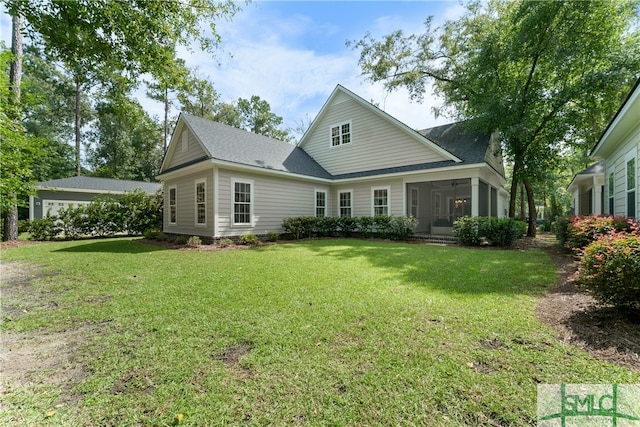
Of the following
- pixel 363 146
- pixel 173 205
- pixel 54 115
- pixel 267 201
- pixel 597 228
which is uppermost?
pixel 54 115

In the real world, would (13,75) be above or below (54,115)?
below

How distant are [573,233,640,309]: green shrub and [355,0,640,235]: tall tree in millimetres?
9472

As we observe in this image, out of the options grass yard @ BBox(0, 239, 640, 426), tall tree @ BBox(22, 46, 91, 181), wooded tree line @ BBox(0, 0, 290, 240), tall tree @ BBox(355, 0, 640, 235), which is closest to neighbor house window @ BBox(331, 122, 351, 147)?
tall tree @ BBox(355, 0, 640, 235)

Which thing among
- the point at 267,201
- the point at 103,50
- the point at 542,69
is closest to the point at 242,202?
the point at 267,201

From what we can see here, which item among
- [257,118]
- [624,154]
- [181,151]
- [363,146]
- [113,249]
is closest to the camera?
[624,154]

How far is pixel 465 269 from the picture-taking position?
589 cm

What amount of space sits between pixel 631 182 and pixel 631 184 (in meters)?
0.05

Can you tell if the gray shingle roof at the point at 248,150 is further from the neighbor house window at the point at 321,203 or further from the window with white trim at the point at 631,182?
the window with white trim at the point at 631,182

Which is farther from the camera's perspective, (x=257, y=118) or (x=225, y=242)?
(x=257, y=118)

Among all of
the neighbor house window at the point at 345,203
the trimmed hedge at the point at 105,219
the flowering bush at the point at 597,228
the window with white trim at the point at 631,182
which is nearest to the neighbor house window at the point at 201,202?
the trimmed hedge at the point at 105,219

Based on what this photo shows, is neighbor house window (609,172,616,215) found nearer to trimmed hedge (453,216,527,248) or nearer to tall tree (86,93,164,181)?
trimmed hedge (453,216,527,248)

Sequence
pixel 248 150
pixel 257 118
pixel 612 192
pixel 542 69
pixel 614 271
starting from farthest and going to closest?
pixel 257 118
pixel 248 150
pixel 542 69
pixel 612 192
pixel 614 271

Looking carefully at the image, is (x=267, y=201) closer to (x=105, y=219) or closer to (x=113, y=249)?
(x=113, y=249)

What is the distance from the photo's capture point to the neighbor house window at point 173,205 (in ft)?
42.4
